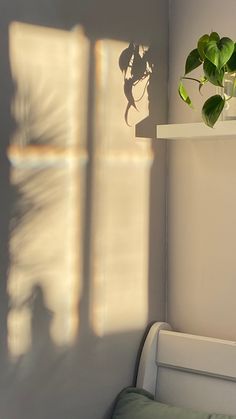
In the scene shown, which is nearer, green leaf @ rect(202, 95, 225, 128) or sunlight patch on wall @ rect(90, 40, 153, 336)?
green leaf @ rect(202, 95, 225, 128)

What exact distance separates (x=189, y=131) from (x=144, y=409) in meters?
0.77

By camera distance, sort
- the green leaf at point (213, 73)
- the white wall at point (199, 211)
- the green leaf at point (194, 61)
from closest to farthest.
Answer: the green leaf at point (213, 73) → the green leaf at point (194, 61) → the white wall at point (199, 211)

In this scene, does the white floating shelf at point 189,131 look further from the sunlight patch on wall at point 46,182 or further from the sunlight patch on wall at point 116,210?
the sunlight patch on wall at point 46,182

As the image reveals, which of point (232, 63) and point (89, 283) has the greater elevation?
point (232, 63)

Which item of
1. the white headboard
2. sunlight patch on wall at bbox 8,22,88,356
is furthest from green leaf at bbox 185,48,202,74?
the white headboard

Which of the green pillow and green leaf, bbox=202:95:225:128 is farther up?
green leaf, bbox=202:95:225:128

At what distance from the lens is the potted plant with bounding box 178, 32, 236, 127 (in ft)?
6.31

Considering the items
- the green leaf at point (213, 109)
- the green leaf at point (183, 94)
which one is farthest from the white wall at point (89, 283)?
the green leaf at point (213, 109)

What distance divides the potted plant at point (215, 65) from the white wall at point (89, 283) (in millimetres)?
260

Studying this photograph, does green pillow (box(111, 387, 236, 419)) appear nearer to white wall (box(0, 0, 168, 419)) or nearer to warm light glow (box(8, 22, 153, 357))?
white wall (box(0, 0, 168, 419))

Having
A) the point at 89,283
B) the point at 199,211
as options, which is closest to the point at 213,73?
the point at 199,211

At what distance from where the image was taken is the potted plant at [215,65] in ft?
6.31

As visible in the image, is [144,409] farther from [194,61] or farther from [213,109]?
[194,61]

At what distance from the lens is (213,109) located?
197 centimetres
